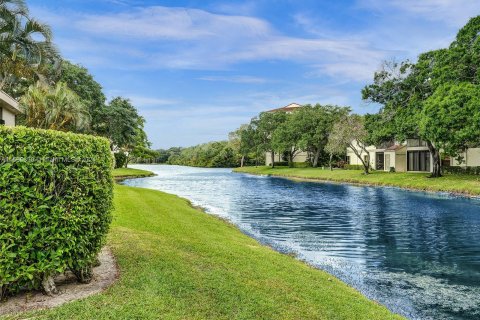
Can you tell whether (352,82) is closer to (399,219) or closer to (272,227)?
(399,219)

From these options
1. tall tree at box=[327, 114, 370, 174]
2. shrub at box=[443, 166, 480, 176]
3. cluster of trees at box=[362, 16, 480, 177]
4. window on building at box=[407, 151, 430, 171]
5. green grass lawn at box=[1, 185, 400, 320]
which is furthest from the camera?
A: window on building at box=[407, 151, 430, 171]

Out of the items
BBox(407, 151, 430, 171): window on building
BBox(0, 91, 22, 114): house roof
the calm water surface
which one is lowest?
the calm water surface

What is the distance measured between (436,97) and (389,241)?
81.5ft

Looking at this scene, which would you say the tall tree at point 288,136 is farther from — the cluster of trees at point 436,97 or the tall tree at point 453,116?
the tall tree at point 453,116

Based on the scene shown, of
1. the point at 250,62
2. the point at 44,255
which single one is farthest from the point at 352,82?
the point at 44,255

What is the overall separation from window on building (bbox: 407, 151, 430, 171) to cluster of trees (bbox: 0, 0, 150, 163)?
141 feet

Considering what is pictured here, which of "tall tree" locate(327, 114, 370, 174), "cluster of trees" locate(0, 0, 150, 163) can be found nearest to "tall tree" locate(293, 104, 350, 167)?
"tall tree" locate(327, 114, 370, 174)

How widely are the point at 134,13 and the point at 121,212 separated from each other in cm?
1492

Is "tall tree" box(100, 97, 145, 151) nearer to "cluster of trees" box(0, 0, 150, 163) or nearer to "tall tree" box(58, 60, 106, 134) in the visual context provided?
"cluster of trees" box(0, 0, 150, 163)

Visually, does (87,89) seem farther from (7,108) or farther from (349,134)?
(349,134)

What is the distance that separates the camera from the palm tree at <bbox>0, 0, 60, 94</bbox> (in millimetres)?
A: 22922

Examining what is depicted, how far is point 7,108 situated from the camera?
23.1 m

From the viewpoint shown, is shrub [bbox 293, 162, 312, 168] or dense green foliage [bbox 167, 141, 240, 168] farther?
dense green foliage [bbox 167, 141, 240, 168]

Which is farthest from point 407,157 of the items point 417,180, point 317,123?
point 417,180
